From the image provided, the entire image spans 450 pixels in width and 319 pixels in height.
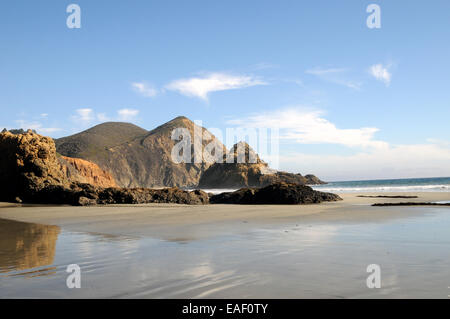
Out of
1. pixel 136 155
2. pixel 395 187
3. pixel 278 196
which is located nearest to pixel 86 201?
pixel 278 196

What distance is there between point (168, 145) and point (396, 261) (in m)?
121

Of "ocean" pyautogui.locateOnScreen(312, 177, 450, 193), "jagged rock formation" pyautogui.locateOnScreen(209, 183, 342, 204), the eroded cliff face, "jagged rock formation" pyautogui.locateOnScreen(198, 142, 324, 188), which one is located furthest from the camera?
"jagged rock formation" pyautogui.locateOnScreen(198, 142, 324, 188)

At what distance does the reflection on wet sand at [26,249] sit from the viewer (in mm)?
4673

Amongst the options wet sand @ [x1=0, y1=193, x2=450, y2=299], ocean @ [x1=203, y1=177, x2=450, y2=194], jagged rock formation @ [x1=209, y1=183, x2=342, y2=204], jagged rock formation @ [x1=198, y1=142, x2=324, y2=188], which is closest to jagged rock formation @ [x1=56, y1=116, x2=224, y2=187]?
jagged rock formation @ [x1=198, y1=142, x2=324, y2=188]

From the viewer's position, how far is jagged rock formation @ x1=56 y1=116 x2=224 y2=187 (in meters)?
102

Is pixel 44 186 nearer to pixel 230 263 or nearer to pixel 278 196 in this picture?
pixel 278 196

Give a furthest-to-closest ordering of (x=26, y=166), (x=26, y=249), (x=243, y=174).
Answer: (x=243, y=174) → (x=26, y=166) → (x=26, y=249)

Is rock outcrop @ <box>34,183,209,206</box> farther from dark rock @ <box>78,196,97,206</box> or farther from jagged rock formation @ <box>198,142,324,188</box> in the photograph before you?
jagged rock formation @ <box>198,142,324,188</box>

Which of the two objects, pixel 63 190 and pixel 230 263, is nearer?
pixel 230 263

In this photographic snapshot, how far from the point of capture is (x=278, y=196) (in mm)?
19422

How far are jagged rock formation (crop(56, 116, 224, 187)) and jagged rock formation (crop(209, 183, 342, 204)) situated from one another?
84.8 meters

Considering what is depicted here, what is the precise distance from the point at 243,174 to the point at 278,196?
206 feet

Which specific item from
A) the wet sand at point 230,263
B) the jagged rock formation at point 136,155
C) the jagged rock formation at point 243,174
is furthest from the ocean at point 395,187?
the jagged rock formation at point 136,155
